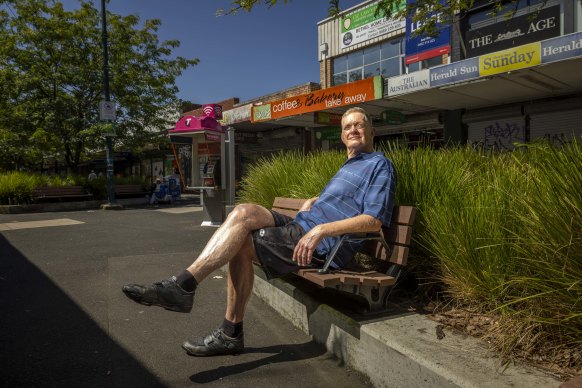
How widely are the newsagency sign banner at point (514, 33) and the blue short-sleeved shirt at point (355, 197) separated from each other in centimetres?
1049

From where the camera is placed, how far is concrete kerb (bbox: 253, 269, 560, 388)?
1721mm

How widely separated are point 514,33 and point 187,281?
13.4 meters

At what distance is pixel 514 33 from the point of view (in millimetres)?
12375

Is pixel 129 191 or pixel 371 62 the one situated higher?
pixel 371 62

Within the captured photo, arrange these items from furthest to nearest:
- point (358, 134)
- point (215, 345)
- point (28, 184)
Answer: point (28, 184), point (358, 134), point (215, 345)

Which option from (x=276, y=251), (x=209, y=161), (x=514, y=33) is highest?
(x=514, y=33)

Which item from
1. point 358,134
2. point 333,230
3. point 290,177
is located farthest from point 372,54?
point 333,230

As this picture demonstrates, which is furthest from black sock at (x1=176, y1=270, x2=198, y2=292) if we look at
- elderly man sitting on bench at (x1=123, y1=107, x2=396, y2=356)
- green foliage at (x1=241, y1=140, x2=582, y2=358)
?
green foliage at (x1=241, y1=140, x2=582, y2=358)

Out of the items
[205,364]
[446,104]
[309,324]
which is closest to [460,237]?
[309,324]

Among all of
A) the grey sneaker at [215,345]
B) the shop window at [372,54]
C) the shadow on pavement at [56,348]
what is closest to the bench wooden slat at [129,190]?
the shop window at [372,54]

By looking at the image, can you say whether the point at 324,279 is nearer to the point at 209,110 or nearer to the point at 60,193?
the point at 209,110

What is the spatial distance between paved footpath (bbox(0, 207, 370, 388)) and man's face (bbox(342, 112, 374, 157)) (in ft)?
4.66

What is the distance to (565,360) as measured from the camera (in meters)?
1.79

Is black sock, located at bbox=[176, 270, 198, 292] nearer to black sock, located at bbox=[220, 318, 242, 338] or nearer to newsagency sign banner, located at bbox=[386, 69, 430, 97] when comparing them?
black sock, located at bbox=[220, 318, 242, 338]
